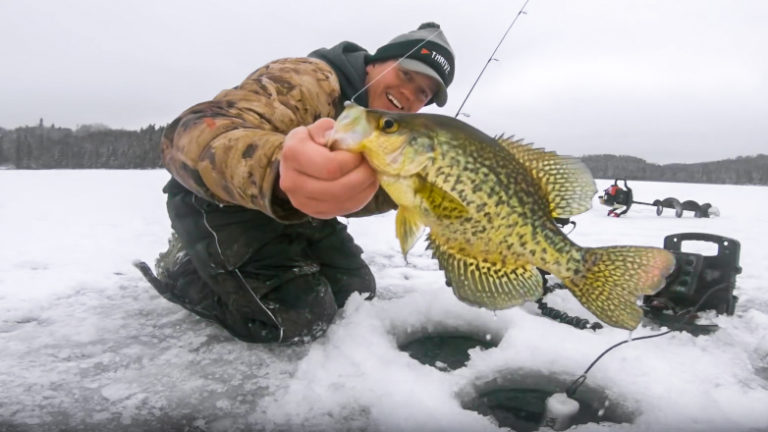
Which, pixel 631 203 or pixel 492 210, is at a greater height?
pixel 492 210

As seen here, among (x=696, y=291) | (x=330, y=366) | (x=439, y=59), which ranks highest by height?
(x=439, y=59)

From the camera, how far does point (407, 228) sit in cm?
198

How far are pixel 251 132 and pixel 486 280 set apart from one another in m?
1.17

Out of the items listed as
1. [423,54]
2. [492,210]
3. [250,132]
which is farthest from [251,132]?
[423,54]

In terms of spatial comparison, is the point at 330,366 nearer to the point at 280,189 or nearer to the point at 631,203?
the point at 280,189

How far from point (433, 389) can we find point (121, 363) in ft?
5.45

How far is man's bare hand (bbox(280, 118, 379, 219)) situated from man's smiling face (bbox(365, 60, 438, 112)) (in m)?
1.82

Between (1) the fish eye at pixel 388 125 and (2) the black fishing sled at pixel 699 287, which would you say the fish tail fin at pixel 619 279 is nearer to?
(1) the fish eye at pixel 388 125

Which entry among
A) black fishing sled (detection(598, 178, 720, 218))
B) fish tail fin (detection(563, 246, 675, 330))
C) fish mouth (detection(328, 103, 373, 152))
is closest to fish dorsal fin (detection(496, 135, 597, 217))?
fish tail fin (detection(563, 246, 675, 330))

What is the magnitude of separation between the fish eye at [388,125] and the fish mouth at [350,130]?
0.20ft

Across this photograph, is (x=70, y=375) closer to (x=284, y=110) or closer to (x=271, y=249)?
(x=271, y=249)

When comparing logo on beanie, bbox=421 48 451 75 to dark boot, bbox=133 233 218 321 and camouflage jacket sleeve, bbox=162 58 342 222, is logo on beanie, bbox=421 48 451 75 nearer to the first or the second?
camouflage jacket sleeve, bbox=162 58 342 222

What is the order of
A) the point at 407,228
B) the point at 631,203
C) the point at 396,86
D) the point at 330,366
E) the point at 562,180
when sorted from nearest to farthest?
the point at 407,228 < the point at 562,180 < the point at 330,366 < the point at 396,86 < the point at 631,203

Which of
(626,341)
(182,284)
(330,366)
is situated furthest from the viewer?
(182,284)
